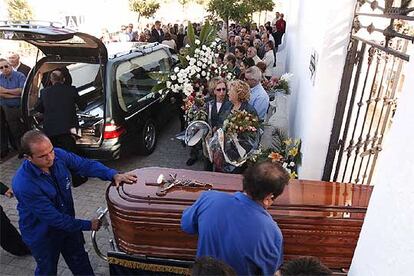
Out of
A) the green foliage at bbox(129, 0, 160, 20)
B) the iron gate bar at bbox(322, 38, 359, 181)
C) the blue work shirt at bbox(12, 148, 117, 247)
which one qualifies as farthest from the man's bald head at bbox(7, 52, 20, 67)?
the green foliage at bbox(129, 0, 160, 20)

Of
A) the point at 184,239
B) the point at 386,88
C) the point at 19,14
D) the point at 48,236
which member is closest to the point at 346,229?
the point at 184,239

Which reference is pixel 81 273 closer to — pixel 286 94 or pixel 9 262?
pixel 9 262

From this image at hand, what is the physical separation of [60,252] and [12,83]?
337 cm

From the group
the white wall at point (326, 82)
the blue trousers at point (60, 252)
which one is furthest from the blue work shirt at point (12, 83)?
the white wall at point (326, 82)

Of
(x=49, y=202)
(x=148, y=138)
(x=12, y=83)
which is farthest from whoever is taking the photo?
(x=148, y=138)

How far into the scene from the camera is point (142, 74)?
17.8ft

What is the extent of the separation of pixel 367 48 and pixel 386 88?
393 mm

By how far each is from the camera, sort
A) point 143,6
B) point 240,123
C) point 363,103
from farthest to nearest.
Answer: point 143,6 < point 240,123 < point 363,103

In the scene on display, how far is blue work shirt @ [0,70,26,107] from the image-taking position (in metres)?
5.04

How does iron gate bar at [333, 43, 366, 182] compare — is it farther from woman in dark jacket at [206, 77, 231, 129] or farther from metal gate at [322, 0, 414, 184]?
woman in dark jacket at [206, 77, 231, 129]

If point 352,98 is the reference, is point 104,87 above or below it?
below

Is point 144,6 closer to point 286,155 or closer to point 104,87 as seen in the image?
point 104,87

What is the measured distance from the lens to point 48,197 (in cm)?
238

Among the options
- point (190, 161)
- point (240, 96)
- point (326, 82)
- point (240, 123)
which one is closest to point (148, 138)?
point (190, 161)
